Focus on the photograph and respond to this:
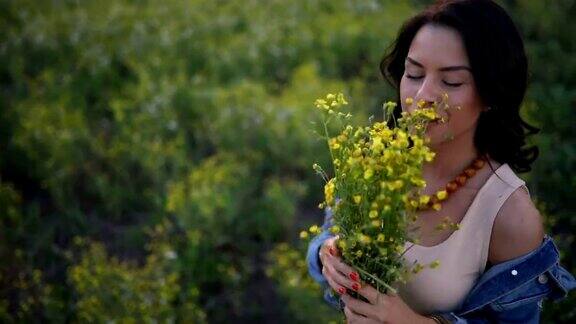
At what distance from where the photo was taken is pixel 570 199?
11.5ft

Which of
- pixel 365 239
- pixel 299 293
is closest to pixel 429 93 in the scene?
pixel 365 239

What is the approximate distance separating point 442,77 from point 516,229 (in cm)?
39

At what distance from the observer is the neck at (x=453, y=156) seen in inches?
72.1

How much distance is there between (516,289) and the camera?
65.0 inches

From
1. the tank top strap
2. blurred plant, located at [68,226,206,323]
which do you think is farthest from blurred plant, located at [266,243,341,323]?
the tank top strap

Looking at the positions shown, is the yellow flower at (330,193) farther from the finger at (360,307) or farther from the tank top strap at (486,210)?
the tank top strap at (486,210)

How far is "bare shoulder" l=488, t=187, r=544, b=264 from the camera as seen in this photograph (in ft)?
5.41

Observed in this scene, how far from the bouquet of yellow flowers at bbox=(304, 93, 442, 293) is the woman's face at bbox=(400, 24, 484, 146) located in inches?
6.4

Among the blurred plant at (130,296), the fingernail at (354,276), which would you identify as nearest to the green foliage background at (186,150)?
the blurred plant at (130,296)

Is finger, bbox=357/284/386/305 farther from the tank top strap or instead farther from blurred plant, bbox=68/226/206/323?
blurred plant, bbox=68/226/206/323

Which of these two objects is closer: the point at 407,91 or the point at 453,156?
the point at 407,91

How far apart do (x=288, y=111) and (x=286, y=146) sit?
30 centimetres

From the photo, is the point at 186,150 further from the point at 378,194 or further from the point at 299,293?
the point at 378,194

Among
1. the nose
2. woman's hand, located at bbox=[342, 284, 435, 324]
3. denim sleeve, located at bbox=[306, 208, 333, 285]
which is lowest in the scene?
woman's hand, located at bbox=[342, 284, 435, 324]
